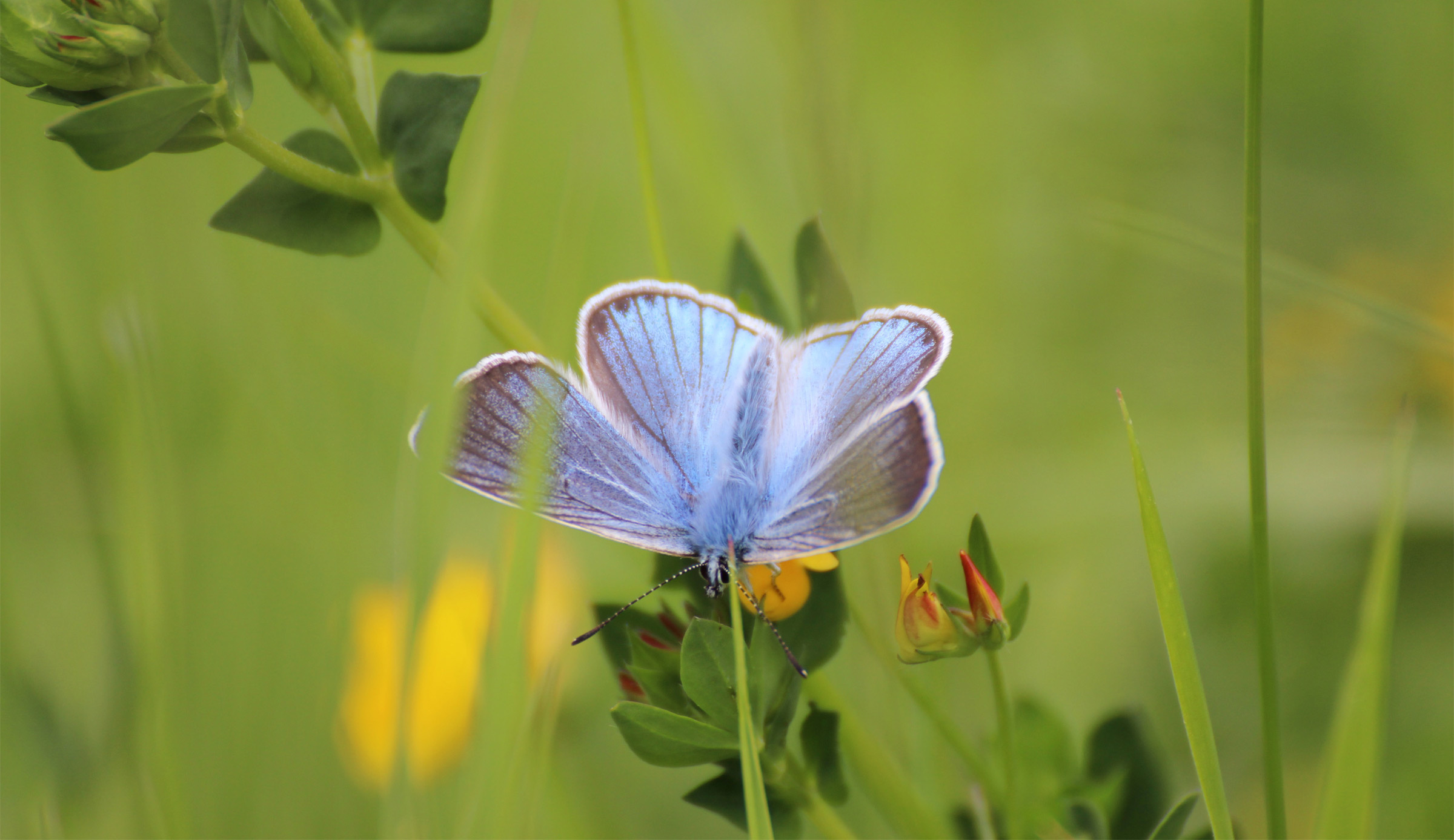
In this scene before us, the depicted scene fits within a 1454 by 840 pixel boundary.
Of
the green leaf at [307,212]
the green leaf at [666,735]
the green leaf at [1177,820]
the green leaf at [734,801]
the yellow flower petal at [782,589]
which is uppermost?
the green leaf at [307,212]

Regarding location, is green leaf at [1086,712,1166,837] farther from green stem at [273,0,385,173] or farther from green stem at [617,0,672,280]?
green stem at [273,0,385,173]

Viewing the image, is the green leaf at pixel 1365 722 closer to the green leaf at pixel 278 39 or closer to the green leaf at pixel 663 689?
the green leaf at pixel 663 689

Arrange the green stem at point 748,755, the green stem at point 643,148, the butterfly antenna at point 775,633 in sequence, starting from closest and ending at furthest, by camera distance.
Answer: the green stem at point 748,755, the butterfly antenna at point 775,633, the green stem at point 643,148

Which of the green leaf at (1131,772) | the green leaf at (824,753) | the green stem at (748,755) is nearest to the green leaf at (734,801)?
the green leaf at (824,753)

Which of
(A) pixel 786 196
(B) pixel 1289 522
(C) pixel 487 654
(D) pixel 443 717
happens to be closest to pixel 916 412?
(C) pixel 487 654

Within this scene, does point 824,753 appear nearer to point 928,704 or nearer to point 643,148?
point 928,704

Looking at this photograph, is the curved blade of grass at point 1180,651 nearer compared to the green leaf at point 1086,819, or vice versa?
the curved blade of grass at point 1180,651

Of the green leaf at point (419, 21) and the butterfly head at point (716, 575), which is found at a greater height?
the green leaf at point (419, 21)

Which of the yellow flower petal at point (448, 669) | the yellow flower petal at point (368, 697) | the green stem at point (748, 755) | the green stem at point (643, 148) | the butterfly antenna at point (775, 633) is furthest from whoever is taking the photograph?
the yellow flower petal at point (368, 697)

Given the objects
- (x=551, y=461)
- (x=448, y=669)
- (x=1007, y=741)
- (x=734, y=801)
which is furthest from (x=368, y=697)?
(x=1007, y=741)
